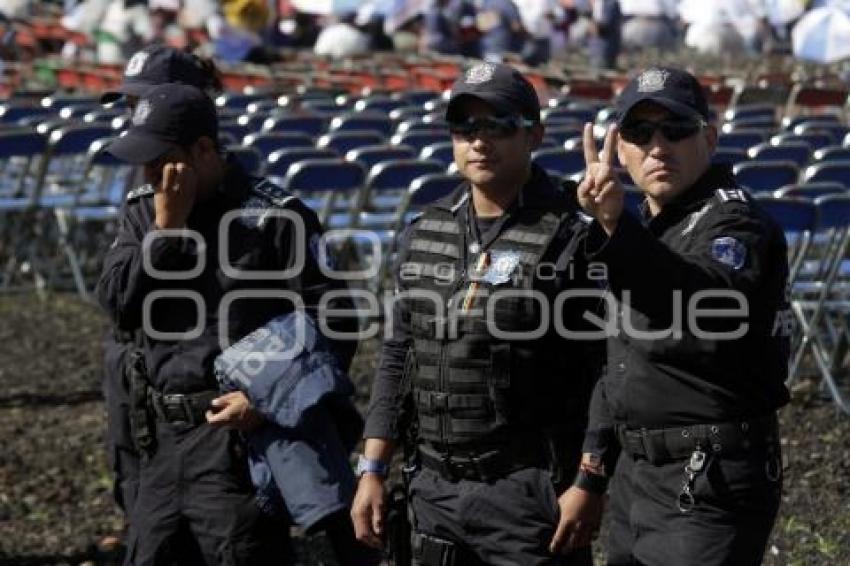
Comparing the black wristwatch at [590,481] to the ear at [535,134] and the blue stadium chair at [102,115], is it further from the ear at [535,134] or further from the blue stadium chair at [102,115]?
the blue stadium chair at [102,115]

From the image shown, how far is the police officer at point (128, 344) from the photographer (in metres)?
5.59

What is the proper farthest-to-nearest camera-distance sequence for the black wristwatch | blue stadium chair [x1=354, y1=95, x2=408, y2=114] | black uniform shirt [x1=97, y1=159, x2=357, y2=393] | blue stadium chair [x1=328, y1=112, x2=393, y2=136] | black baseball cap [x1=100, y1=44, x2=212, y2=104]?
blue stadium chair [x1=354, y1=95, x2=408, y2=114] < blue stadium chair [x1=328, y1=112, x2=393, y2=136] < black baseball cap [x1=100, y1=44, x2=212, y2=104] < black uniform shirt [x1=97, y1=159, x2=357, y2=393] < the black wristwatch

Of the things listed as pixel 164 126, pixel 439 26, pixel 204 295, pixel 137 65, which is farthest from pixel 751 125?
pixel 439 26

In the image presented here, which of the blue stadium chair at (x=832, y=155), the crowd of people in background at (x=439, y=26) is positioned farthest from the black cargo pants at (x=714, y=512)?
the crowd of people in background at (x=439, y=26)

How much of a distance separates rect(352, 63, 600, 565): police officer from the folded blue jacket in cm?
27

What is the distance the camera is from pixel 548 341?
4.27m

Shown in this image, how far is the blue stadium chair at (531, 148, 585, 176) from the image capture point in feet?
34.6

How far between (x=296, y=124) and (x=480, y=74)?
8.80 metres

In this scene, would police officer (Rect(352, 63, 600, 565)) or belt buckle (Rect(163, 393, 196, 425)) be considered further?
belt buckle (Rect(163, 393, 196, 425))

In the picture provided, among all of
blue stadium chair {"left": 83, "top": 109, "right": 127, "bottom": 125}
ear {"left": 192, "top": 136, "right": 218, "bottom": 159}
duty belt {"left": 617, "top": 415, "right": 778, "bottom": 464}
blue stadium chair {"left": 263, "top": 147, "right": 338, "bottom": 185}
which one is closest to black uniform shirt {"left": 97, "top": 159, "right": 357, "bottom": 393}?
ear {"left": 192, "top": 136, "right": 218, "bottom": 159}

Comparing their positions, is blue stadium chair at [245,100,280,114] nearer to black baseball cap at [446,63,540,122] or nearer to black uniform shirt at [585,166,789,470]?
black baseball cap at [446,63,540,122]

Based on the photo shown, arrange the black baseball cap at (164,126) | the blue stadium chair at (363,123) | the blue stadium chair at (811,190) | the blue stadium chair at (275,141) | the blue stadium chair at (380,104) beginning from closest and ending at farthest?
the black baseball cap at (164,126) < the blue stadium chair at (811,190) < the blue stadium chair at (275,141) < the blue stadium chair at (363,123) < the blue stadium chair at (380,104)

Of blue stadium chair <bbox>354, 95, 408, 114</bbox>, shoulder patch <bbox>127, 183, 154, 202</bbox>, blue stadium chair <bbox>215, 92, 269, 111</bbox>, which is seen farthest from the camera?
blue stadium chair <bbox>215, 92, 269, 111</bbox>

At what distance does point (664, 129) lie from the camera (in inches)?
161
